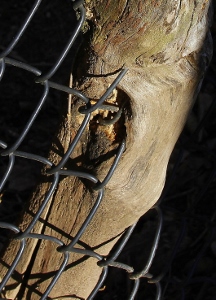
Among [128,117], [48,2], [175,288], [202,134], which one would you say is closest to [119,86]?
[128,117]

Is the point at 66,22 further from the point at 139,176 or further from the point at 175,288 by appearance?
the point at 139,176

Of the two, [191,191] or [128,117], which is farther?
[191,191]

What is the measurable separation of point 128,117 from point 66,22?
2021 millimetres

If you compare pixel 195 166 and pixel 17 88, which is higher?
pixel 17 88

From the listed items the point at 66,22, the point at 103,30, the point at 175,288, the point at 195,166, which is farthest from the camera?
the point at 66,22

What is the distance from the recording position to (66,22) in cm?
317

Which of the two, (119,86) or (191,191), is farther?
(191,191)

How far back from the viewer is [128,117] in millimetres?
1242

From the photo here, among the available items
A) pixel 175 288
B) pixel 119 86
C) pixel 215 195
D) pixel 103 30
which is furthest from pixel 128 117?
pixel 215 195

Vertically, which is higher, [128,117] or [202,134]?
[202,134]

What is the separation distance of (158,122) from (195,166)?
68.5 inches

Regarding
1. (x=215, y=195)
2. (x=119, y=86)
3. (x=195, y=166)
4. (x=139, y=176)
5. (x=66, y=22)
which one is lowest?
(x=139, y=176)

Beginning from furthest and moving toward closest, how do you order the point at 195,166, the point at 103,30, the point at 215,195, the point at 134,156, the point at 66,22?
the point at 66,22, the point at 195,166, the point at 215,195, the point at 134,156, the point at 103,30

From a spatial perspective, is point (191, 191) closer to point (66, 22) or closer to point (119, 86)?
point (66, 22)
